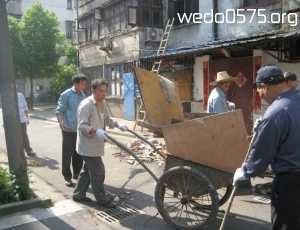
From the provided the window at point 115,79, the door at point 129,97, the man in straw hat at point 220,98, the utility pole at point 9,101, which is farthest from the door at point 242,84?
the utility pole at point 9,101

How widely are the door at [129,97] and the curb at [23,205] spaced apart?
1041 cm

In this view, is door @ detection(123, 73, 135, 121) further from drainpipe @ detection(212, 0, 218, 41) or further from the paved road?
the paved road

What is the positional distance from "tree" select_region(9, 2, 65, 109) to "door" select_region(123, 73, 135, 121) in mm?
8913

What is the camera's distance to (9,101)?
446 cm

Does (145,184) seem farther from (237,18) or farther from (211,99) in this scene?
(237,18)

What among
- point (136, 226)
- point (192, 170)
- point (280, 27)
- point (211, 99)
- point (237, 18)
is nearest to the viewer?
point (192, 170)

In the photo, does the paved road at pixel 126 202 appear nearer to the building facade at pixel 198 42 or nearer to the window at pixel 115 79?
the building facade at pixel 198 42

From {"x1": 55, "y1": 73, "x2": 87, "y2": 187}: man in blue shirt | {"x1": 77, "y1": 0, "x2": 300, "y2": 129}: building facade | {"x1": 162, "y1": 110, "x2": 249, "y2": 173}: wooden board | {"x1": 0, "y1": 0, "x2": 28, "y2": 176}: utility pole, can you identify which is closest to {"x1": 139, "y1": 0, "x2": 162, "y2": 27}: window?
{"x1": 77, "y1": 0, "x2": 300, "y2": 129}: building facade

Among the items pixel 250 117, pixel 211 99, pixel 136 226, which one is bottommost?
pixel 136 226

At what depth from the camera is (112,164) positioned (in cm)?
709

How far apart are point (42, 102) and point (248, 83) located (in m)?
27.1

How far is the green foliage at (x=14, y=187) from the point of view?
14.3ft

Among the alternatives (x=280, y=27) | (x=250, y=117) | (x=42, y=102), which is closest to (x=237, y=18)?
(x=280, y=27)

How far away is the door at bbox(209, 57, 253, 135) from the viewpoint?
978 cm
